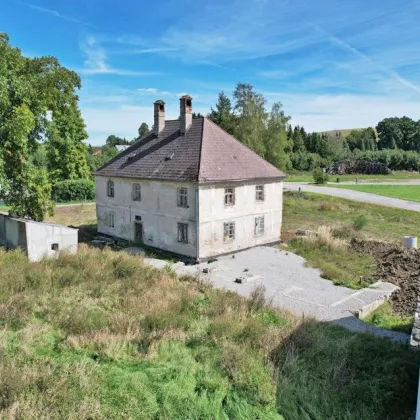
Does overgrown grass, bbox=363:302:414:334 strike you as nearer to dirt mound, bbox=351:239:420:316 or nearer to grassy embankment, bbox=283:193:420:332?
grassy embankment, bbox=283:193:420:332

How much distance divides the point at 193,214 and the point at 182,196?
1.40 meters

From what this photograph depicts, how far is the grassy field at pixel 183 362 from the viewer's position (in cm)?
805

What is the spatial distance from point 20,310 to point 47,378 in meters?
4.46

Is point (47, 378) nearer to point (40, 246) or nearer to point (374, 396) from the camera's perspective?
point (374, 396)

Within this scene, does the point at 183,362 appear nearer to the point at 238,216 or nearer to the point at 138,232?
the point at 238,216

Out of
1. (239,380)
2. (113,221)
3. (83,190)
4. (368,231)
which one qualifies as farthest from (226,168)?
(83,190)

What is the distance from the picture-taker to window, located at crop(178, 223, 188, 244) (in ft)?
75.7

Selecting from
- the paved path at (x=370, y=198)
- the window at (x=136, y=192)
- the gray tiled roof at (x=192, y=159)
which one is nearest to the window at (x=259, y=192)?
the gray tiled roof at (x=192, y=159)

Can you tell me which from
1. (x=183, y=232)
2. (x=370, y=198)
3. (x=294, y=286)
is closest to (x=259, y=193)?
(x=183, y=232)

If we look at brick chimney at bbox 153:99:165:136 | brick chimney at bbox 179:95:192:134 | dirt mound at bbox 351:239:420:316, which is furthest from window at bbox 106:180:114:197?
dirt mound at bbox 351:239:420:316

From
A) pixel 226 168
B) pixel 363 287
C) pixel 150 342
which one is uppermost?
pixel 226 168

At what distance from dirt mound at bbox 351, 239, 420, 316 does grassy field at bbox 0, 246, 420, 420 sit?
5760mm

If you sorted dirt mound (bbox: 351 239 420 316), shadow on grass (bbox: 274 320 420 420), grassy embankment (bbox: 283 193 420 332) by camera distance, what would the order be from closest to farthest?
shadow on grass (bbox: 274 320 420 420)
dirt mound (bbox: 351 239 420 316)
grassy embankment (bbox: 283 193 420 332)

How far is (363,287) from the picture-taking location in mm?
18188
